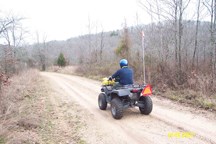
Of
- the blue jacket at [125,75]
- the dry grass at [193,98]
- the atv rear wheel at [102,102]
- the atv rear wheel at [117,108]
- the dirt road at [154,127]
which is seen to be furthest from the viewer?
the atv rear wheel at [102,102]

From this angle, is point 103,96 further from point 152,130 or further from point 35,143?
point 35,143

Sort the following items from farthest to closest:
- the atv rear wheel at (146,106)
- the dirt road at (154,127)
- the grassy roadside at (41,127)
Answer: the atv rear wheel at (146,106) → the grassy roadside at (41,127) → the dirt road at (154,127)

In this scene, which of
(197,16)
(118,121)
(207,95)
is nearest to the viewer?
(118,121)

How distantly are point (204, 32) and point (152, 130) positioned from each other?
9519 mm

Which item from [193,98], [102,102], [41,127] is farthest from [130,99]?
[193,98]

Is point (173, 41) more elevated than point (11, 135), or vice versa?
point (173, 41)

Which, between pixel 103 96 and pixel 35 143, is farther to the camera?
pixel 103 96

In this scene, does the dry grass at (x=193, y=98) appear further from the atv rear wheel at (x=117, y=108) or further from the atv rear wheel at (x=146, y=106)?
the atv rear wheel at (x=117, y=108)

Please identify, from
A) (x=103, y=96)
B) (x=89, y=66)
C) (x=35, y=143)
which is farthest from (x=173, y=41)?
(x=89, y=66)

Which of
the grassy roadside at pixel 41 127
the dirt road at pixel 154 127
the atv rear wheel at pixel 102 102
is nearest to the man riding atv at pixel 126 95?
the dirt road at pixel 154 127

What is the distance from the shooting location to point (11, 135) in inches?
188

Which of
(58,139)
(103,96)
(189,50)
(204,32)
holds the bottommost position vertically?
(58,139)

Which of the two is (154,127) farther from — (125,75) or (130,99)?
(125,75)

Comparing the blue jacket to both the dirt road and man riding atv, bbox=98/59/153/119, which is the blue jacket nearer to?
man riding atv, bbox=98/59/153/119
